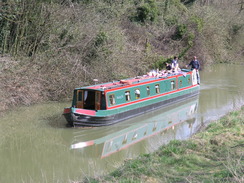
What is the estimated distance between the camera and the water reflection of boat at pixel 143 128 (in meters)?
9.59

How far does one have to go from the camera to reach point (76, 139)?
9977 millimetres

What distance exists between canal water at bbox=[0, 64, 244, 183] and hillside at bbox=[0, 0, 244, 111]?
90cm

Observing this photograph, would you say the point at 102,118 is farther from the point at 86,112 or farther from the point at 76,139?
the point at 76,139

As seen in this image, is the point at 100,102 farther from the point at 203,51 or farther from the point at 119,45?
the point at 203,51

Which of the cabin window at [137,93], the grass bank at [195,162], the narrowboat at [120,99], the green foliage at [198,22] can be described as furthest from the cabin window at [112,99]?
the green foliage at [198,22]

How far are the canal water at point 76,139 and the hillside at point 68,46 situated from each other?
2.96 ft

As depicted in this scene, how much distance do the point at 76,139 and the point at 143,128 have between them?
2.42 meters

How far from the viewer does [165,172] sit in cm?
560

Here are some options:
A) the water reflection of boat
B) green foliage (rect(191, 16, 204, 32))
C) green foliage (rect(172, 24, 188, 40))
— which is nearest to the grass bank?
the water reflection of boat

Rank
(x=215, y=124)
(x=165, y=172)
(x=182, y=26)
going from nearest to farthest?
(x=165, y=172) < (x=215, y=124) < (x=182, y=26)

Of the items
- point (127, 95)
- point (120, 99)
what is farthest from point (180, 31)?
point (120, 99)

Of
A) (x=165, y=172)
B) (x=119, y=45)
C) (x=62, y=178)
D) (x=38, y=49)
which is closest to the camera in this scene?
(x=165, y=172)

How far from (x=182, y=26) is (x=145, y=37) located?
3.49 meters

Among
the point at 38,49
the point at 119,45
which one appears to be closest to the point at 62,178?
the point at 38,49
